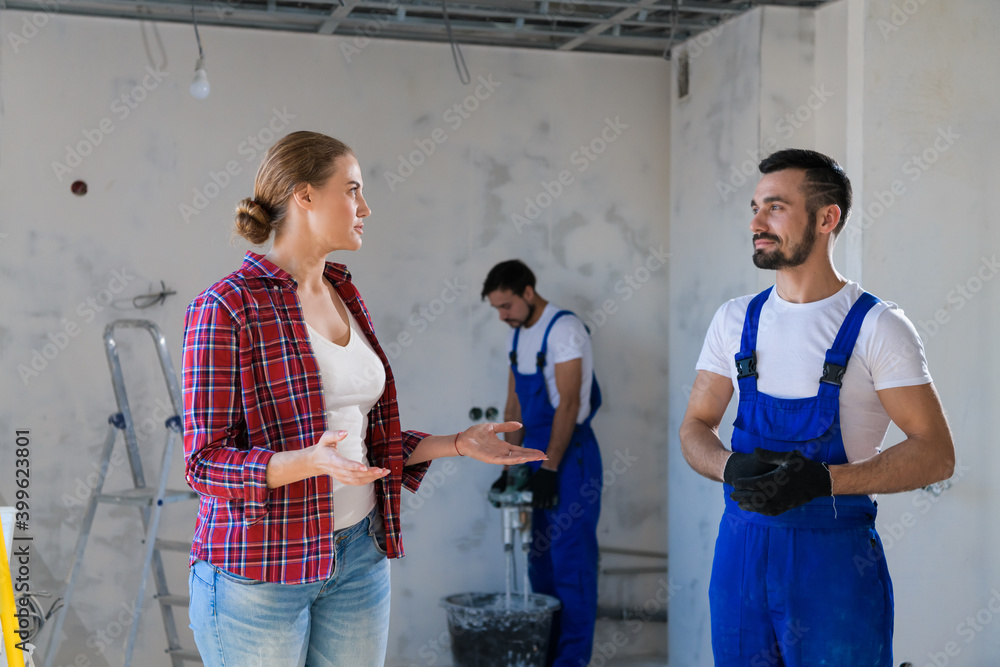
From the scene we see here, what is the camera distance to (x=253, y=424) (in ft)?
4.98

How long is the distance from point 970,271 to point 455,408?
7.02ft

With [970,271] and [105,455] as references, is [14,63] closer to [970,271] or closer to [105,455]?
[105,455]

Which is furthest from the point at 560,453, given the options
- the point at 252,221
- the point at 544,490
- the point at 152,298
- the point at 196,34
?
the point at 252,221

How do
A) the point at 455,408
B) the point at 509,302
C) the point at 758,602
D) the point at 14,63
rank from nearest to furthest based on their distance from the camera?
the point at 758,602 → the point at 14,63 → the point at 509,302 → the point at 455,408

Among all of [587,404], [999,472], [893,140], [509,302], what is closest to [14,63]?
[509,302]

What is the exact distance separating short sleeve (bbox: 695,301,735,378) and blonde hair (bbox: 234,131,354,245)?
3.22ft

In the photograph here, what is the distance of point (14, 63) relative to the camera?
3.60 metres

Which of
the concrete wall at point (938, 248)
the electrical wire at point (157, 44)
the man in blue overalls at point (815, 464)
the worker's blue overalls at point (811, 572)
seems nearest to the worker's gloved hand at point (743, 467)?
the man in blue overalls at point (815, 464)

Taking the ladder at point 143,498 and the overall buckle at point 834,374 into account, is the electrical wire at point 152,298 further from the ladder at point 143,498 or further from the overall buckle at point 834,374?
the overall buckle at point 834,374

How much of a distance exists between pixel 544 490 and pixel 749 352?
186 centimetres

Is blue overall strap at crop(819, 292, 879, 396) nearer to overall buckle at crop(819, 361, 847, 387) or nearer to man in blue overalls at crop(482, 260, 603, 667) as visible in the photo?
overall buckle at crop(819, 361, 847, 387)

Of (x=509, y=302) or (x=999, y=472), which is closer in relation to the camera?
(x=999, y=472)

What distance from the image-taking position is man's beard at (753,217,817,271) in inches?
80.2

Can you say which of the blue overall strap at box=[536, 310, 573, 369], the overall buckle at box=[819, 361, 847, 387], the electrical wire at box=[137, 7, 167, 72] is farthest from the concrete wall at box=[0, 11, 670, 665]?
the overall buckle at box=[819, 361, 847, 387]
